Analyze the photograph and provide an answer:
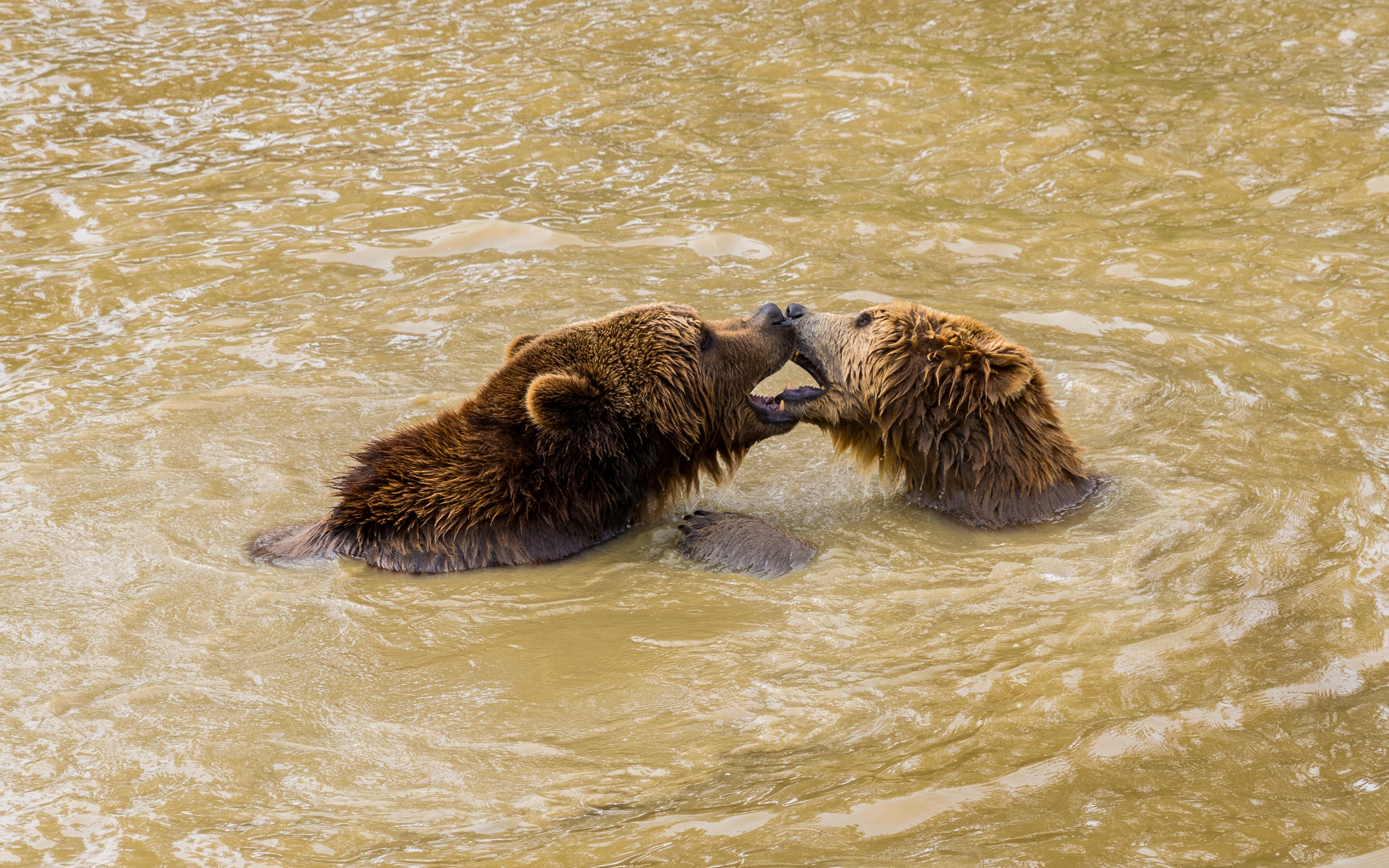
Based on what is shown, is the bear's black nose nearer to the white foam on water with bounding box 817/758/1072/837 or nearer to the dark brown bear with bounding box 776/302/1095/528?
the dark brown bear with bounding box 776/302/1095/528

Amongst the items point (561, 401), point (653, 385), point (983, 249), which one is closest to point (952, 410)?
point (653, 385)

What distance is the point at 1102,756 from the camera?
4.27 m

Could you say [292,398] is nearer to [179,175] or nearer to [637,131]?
[179,175]

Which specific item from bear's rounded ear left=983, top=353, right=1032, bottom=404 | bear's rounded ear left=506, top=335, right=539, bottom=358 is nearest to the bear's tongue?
bear's rounded ear left=983, top=353, right=1032, bottom=404

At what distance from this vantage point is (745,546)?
6238 millimetres

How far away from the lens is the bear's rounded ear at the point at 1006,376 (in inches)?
251

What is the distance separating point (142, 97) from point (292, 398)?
263 inches

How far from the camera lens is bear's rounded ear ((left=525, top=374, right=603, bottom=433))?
19.8 ft

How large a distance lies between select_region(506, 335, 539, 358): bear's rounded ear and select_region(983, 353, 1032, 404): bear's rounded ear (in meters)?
2.39

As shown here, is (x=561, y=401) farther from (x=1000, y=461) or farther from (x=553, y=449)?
(x=1000, y=461)

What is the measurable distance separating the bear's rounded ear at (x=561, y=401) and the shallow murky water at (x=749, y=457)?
0.71 m

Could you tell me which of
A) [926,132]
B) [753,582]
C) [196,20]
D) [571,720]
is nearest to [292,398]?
[753,582]

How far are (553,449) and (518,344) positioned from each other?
829 mm

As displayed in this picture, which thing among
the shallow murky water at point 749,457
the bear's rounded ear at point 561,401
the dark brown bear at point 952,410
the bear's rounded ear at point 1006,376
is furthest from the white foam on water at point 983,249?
the bear's rounded ear at point 561,401
